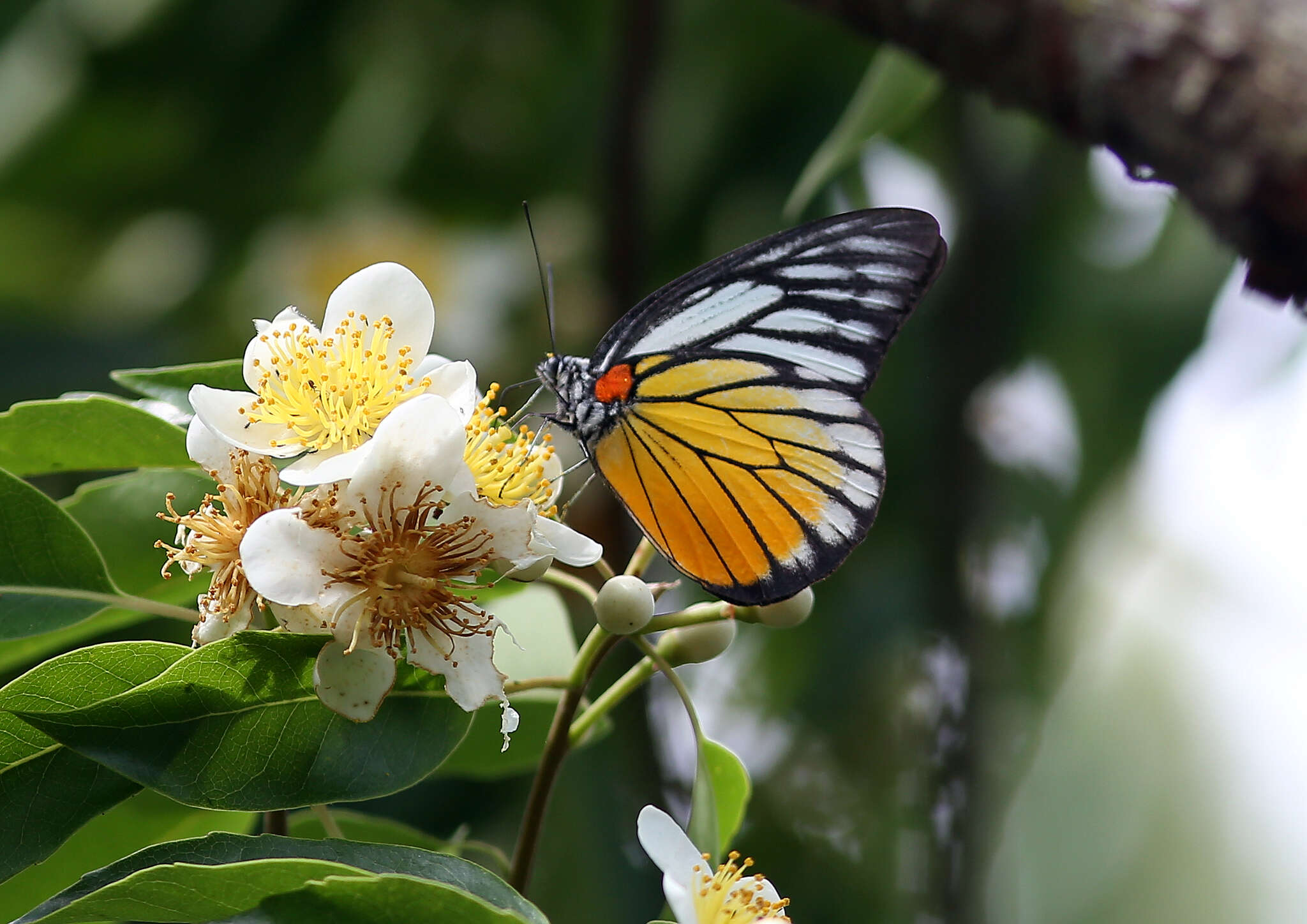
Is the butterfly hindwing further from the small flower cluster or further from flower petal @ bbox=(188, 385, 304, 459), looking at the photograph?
flower petal @ bbox=(188, 385, 304, 459)

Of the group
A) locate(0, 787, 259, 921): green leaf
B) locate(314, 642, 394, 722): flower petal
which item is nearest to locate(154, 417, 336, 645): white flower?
locate(314, 642, 394, 722): flower petal

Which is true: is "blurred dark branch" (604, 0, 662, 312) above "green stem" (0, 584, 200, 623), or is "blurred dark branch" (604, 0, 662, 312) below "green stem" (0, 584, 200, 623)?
→ above

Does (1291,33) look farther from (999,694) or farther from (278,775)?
(999,694)

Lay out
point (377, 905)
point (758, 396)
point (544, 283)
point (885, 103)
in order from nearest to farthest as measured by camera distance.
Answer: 1. point (377, 905)
2. point (758, 396)
3. point (885, 103)
4. point (544, 283)

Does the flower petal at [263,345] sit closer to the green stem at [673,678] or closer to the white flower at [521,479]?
the white flower at [521,479]

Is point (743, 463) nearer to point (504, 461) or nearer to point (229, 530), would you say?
point (504, 461)

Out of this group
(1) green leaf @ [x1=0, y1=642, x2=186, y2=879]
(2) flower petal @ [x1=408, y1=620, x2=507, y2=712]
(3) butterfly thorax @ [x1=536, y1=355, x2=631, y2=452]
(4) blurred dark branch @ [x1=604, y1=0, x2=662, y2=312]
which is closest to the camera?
(1) green leaf @ [x1=0, y1=642, x2=186, y2=879]

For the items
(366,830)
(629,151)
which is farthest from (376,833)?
(629,151)

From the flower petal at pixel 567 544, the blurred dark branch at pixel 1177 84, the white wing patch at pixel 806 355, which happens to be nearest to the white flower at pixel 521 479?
the flower petal at pixel 567 544
